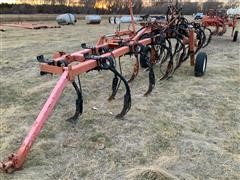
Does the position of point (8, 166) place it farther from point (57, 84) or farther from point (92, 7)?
point (92, 7)

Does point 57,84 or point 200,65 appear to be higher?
point 57,84

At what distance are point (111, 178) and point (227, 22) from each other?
38.4ft

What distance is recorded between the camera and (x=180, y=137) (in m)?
4.66

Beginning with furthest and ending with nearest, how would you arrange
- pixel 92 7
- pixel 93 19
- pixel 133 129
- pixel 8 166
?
pixel 92 7 < pixel 93 19 < pixel 133 129 < pixel 8 166

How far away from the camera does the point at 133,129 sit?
4895mm

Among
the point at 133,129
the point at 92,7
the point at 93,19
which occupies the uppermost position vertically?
the point at 92,7

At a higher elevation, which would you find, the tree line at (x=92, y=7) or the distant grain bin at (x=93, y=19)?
the tree line at (x=92, y=7)

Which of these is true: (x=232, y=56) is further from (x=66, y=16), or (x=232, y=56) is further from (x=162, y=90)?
(x=66, y=16)

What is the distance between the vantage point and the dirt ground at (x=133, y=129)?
3.88 m

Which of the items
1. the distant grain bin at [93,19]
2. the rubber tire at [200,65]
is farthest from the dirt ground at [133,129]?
the distant grain bin at [93,19]

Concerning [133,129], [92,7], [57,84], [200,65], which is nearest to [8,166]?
[57,84]

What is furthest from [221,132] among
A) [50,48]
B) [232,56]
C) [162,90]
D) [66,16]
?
[66,16]

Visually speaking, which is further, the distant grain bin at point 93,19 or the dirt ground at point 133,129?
the distant grain bin at point 93,19

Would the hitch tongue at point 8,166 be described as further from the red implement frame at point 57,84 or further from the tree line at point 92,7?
the tree line at point 92,7
